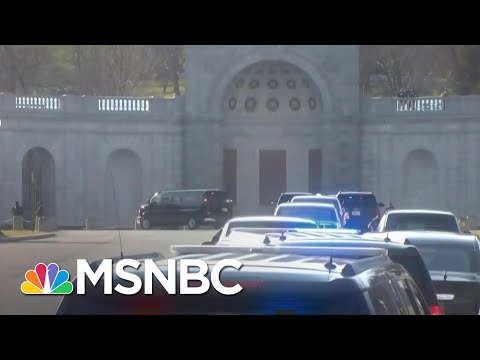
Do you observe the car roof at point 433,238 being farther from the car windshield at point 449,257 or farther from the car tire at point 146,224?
the car tire at point 146,224

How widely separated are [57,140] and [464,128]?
19.8 meters

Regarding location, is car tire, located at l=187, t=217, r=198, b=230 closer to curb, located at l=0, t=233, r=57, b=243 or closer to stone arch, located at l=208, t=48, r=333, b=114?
curb, located at l=0, t=233, r=57, b=243

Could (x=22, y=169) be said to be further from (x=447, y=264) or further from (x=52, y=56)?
(x=447, y=264)

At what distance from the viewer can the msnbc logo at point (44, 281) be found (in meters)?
21.4

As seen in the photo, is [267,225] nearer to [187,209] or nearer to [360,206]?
[360,206]

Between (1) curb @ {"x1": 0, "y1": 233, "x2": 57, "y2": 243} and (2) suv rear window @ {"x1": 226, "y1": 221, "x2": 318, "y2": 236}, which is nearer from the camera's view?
(2) suv rear window @ {"x1": 226, "y1": 221, "x2": 318, "y2": 236}

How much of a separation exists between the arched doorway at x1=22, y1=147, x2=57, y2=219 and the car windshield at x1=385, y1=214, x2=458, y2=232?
1445 inches

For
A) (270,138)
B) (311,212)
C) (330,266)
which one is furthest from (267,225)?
(270,138)

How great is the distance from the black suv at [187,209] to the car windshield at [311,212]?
24624 mm

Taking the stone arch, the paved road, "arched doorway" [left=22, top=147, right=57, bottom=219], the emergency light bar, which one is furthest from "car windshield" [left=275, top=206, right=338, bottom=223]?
the stone arch

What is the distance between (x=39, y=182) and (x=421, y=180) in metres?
19.2

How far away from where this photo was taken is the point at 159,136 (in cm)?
5847

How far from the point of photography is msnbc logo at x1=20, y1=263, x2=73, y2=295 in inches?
842
